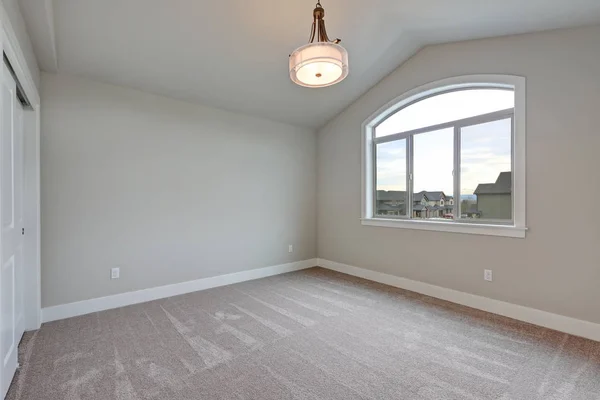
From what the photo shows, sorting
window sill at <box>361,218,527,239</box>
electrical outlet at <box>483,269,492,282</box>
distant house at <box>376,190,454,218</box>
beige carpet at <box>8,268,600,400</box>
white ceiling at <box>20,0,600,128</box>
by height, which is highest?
white ceiling at <box>20,0,600,128</box>

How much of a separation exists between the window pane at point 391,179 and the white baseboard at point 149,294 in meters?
1.81

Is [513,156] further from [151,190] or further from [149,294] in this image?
[149,294]

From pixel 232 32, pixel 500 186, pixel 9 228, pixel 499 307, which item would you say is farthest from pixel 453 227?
pixel 9 228

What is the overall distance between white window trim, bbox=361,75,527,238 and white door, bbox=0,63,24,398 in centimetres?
378

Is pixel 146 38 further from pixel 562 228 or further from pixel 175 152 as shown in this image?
pixel 562 228

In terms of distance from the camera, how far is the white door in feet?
5.93

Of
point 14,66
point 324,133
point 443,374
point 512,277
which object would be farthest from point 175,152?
point 512,277

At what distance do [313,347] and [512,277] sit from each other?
2.15 meters

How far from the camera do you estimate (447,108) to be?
3.74 metres

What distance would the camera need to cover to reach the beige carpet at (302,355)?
6.25ft

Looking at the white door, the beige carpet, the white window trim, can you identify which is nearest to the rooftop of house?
the white window trim

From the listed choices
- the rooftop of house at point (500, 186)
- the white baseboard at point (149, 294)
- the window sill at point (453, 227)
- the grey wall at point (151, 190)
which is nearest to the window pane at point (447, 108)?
the rooftop of house at point (500, 186)

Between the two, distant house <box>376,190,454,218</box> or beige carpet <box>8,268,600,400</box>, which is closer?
beige carpet <box>8,268,600,400</box>

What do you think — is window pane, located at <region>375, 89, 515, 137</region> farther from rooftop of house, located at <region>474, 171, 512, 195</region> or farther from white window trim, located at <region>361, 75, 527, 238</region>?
rooftop of house, located at <region>474, 171, 512, 195</region>
